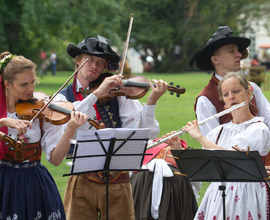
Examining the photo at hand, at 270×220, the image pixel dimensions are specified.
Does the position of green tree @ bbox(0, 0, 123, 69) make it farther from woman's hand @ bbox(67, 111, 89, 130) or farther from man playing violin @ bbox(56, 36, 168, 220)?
woman's hand @ bbox(67, 111, 89, 130)

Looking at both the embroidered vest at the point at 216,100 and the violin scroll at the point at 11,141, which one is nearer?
the violin scroll at the point at 11,141

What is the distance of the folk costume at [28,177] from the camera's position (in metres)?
4.09

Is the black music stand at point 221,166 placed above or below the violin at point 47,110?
below

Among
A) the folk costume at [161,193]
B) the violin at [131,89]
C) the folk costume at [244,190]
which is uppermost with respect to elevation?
the violin at [131,89]

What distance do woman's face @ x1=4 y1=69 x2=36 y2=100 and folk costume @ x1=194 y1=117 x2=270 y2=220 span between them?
1.49m

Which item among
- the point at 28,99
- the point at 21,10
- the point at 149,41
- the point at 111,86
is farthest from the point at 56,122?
the point at 149,41

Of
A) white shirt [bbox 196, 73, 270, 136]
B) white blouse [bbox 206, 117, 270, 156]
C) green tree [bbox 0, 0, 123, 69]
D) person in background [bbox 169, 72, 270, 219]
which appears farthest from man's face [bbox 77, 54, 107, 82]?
green tree [bbox 0, 0, 123, 69]

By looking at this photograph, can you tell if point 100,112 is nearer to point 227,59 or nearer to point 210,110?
point 210,110

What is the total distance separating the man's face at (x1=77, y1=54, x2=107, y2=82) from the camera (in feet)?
15.0

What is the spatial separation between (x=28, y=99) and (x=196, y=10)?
40981mm

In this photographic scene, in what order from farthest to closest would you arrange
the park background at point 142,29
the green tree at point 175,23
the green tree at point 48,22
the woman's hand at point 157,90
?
the green tree at point 175,23, the green tree at point 48,22, the park background at point 142,29, the woman's hand at point 157,90

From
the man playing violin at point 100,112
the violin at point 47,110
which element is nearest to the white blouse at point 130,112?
the man playing violin at point 100,112

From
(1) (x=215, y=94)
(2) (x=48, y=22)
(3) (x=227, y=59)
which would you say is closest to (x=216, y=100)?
(1) (x=215, y=94)

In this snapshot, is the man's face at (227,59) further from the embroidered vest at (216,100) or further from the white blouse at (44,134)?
the white blouse at (44,134)
